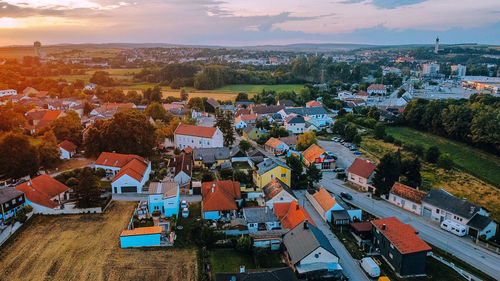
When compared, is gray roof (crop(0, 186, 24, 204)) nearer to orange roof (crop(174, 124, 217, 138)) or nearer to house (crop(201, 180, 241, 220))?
house (crop(201, 180, 241, 220))

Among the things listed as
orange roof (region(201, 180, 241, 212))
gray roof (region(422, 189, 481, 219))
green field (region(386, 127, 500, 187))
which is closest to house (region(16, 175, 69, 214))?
orange roof (region(201, 180, 241, 212))

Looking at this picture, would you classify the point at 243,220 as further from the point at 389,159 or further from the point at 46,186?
the point at 46,186

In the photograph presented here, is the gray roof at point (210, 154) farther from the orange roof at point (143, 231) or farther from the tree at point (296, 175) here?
the orange roof at point (143, 231)

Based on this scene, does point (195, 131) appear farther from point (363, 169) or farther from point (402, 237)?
point (402, 237)

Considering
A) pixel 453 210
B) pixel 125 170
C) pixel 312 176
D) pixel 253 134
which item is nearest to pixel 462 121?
pixel 453 210

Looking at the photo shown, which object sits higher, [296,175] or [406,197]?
[296,175]
